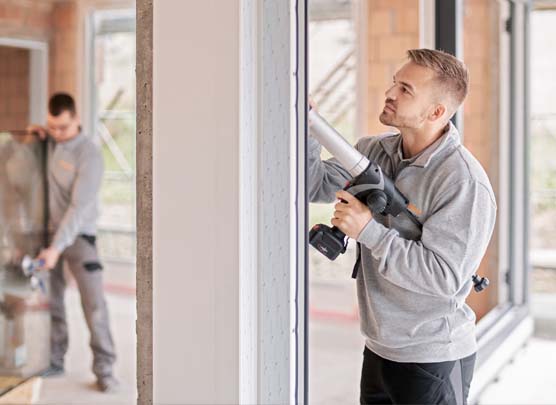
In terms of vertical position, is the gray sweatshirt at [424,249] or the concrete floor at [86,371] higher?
the gray sweatshirt at [424,249]

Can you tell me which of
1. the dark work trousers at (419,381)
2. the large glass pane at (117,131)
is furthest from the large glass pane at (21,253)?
the dark work trousers at (419,381)

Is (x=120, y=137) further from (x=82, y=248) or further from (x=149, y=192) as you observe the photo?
(x=149, y=192)

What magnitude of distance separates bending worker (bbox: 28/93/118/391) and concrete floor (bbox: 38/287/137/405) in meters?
0.14

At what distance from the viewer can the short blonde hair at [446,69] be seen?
166 cm

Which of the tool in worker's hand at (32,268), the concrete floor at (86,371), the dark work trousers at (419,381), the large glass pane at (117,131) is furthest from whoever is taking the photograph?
the large glass pane at (117,131)

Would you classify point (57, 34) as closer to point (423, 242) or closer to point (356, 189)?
point (356, 189)

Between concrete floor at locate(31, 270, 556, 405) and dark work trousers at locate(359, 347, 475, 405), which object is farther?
concrete floor at locate(31, 270, 556, 405)

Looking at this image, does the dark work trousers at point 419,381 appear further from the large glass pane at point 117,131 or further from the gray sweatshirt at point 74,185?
the large glass pane at point 117,131

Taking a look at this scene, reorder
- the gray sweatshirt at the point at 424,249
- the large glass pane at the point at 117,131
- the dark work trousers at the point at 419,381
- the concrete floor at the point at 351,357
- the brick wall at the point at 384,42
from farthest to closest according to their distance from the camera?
the large glass pane at the point at 117,131
the brick wall at the point at 384,42
the concrete floor at the point at 351,357
the dark work trousers at the point at 419,381
the gray sweatshirt at the point at 424,249

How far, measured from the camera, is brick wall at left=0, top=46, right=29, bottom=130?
609cm

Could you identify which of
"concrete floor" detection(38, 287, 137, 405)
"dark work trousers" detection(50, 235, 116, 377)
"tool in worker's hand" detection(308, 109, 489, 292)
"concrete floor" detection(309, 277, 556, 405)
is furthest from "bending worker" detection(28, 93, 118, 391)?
"tool in worker's hand" detection(308, 109, 489, 292)

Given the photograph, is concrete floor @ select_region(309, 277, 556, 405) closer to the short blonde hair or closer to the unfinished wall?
the short blonde hair

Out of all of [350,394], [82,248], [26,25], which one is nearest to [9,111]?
[26,25]

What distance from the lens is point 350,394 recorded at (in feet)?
11.4
